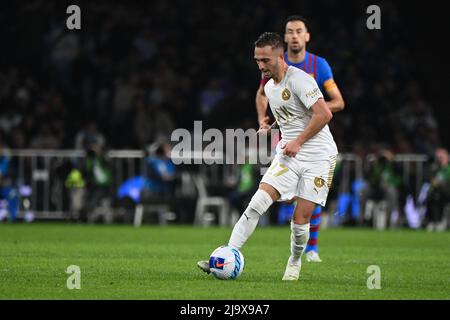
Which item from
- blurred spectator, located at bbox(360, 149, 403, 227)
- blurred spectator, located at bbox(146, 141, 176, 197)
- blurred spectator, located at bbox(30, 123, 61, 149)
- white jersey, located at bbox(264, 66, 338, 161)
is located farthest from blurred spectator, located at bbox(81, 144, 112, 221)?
white jersey, located at bbox(264, 66, 338, 161)

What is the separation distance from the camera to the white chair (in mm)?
23344

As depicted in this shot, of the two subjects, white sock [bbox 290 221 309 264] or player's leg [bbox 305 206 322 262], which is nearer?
white sock [bbox 290 221 309 264]

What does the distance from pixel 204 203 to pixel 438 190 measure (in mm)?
5097

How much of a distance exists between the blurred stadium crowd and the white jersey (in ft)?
45.0

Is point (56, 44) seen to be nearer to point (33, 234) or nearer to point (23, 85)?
point (23, 85)

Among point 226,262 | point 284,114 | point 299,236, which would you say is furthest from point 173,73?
point 226,262

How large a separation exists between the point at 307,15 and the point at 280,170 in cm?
1751

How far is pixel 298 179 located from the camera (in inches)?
394

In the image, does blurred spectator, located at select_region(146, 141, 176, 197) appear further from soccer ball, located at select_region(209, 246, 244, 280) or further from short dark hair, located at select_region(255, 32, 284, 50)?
short dark hair, located at select_region(255, 32, 284, 50)

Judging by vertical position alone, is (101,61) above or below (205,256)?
above

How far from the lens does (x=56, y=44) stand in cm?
2517

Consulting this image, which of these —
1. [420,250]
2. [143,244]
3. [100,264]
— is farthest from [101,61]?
[100,264]

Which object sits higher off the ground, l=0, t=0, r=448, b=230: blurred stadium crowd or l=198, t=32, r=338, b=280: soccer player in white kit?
l=0, t=0, r=448, b=230: blurred stadium crowd

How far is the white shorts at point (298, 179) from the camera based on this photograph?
9.92 m
